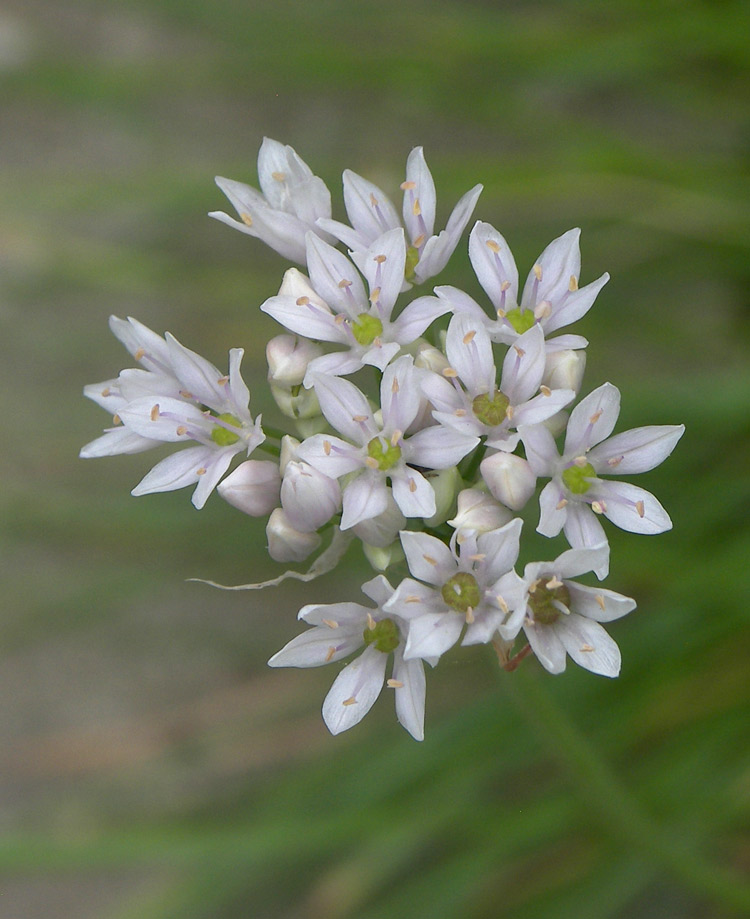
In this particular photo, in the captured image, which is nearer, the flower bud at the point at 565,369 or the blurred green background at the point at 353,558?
the flower bud at the point at 565,369

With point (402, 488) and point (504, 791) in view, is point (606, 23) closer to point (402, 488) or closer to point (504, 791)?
point (402, 488)

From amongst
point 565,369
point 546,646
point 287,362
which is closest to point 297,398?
point 287,362

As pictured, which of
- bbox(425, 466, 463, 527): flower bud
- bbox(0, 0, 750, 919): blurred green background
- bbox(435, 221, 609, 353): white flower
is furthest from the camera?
bbox(0, 0, 750, 919): blurred green background

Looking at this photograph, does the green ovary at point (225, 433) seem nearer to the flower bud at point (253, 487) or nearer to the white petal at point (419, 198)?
the flower bud at point (253, 487)

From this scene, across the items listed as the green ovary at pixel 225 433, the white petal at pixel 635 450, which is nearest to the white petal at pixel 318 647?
the green ovary at pixel 225 433

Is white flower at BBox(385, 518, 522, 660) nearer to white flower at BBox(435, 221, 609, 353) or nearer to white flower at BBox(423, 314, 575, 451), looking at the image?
white flower at BBox(423, 314, 575, 451)

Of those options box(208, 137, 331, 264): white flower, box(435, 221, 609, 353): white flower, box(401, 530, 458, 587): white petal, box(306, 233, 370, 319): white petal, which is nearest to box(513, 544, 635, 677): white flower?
box(401, 530, 458, 587): white petal

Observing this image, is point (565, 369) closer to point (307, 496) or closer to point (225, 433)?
point (307, 496)
